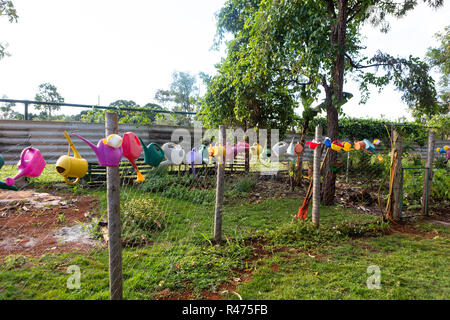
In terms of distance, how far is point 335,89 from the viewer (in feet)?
16.9

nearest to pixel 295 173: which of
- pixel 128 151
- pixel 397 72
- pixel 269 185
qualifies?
pixel 269 185

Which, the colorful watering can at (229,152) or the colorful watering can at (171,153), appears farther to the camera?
the colorful watering can at (229,152)

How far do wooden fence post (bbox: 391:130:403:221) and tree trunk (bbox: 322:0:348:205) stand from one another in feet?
4.02

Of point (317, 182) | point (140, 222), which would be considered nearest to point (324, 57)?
point (317, 182)

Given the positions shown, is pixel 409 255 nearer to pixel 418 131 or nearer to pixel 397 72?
pixel 397 72

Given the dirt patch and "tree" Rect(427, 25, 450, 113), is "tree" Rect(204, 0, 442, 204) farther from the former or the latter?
"tree" Rect(427, 25, 450, 113)

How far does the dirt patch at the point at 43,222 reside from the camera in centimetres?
313

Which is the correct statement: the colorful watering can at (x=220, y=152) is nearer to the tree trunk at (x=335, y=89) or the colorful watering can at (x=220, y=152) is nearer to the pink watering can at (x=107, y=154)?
the pink watering can at (x=107, y=154)

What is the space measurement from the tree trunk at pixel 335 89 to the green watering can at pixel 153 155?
4.12 meters

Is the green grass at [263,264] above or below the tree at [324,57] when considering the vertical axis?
below

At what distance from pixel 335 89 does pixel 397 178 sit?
2.07 meters

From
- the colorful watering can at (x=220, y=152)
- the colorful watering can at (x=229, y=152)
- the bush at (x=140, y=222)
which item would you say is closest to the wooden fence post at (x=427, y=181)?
the colorful watering can at (x=229, y=152)

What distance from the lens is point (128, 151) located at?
1.70 metres
